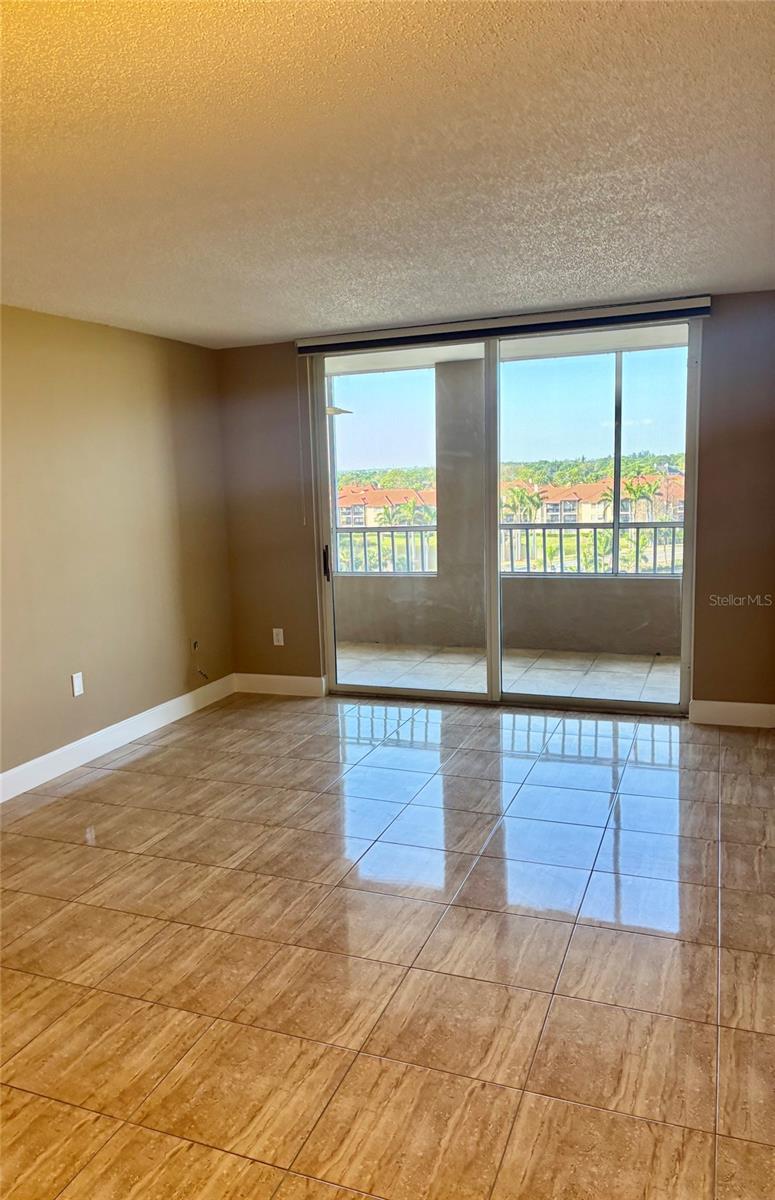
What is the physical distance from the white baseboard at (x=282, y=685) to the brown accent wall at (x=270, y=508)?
4 cm

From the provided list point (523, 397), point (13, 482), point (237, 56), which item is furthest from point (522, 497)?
point (237, 56)

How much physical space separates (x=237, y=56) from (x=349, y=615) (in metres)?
3.75

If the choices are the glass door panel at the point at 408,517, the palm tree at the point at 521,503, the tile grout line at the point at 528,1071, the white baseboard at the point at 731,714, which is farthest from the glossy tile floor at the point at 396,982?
the palm tree at the point at 521,503

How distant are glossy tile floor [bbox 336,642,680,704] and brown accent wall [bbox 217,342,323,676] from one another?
0.38m

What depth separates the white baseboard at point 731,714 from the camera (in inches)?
166

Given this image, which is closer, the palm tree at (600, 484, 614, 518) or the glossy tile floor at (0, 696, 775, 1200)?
the glossy tile floor at (0, 696, 775, 1200)

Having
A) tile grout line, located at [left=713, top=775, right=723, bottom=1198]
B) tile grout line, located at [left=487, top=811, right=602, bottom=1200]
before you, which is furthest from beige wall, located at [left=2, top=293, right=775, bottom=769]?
tile grout line, located at [left=487, top=811, right=602, bottom=1200]

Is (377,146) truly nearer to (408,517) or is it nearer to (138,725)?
(408,517)

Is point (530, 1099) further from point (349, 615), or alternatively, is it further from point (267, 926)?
point (349, 615)

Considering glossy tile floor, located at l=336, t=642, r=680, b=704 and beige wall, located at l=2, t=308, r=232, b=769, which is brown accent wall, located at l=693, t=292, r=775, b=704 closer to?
glossy tile floor, located at l=336, t=642, r=680, b=704

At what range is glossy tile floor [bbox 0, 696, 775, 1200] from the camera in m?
1.63

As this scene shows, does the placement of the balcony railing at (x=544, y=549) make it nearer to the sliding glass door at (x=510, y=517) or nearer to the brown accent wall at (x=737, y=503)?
the sliding glass door at (x=510, y=517)

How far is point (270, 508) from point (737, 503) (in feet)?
9.18

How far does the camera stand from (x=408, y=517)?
493 cm
